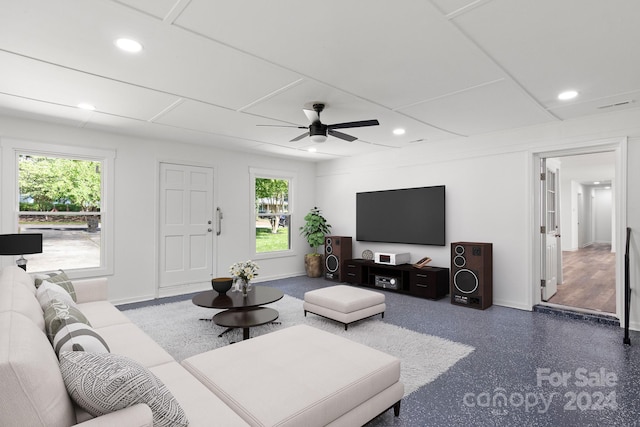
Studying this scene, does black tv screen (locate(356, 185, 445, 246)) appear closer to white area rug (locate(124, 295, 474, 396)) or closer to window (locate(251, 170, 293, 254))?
window (locate(251, 170, 293, 254))

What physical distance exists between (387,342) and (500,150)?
10.3ft

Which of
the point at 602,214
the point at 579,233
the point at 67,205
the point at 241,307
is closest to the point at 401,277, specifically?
the point at 241,307

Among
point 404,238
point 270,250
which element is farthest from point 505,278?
point 270,250

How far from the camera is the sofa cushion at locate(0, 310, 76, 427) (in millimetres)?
981

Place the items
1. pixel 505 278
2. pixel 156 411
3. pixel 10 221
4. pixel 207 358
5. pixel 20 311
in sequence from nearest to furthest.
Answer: pixel 156 411
pixel 20 311
pixel 207 358
pixel 10 221
pixel 505 278

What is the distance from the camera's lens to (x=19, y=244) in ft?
10.7

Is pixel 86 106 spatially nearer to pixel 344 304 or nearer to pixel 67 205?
pixel 67 205

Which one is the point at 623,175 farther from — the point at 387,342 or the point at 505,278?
the point at 387,342

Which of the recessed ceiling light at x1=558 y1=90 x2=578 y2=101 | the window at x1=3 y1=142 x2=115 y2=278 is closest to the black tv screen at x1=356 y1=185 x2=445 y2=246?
the recessed ceiling light at x1=558 y1=90 x2=578 y2=101

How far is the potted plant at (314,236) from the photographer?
6.82 metres

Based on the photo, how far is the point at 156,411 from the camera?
122 cm

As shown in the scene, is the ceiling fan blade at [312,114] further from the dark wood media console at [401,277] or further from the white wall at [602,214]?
the white wall at [602,214]

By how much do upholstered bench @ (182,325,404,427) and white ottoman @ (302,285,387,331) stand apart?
1.33 m

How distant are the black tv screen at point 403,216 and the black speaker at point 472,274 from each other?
2.16 feet
